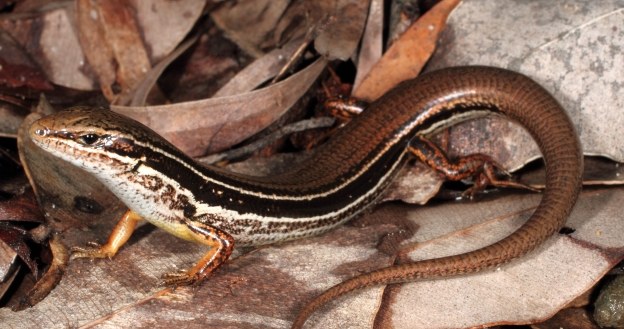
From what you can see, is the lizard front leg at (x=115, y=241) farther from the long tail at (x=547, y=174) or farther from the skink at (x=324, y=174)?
the long tail at (x=547, y=174)

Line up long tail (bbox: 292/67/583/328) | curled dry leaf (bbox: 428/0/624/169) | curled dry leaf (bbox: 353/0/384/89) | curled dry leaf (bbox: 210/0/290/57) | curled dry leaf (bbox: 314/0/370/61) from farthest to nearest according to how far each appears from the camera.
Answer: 1. curled dry leaf (bbox: 210/0/290/57)
2. curled dry leaf (bbox: 353/0/384/89)
3. curled dry leaf (bbox: 314/0/370/61)
4. curled dry leaf (bbox: 428/0/624/169)
5. long tail (bbox: 292/67/583/328)

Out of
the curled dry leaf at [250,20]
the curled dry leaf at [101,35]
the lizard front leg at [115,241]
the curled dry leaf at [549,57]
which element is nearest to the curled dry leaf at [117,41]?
the curled dry leaf at [101,35]

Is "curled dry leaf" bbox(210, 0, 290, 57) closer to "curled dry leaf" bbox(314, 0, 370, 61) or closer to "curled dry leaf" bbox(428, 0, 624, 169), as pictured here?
"curled dry leaf" bbox(314, 0, 370, 61)

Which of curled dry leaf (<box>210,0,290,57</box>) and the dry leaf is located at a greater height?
curled dry leaf (<box>210,0,290,57</box>)

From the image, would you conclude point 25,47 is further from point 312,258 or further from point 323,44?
point 312,258

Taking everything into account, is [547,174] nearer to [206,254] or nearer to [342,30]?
[342,30]

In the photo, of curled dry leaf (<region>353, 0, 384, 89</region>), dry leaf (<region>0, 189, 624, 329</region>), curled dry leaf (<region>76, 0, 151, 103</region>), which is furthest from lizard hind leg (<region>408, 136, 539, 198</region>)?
curled dry leaf (<region>76, 0, 151, 103</region>)

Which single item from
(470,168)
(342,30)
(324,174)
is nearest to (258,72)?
(342,30)

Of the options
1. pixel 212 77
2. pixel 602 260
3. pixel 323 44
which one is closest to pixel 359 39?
pixel 323 44
